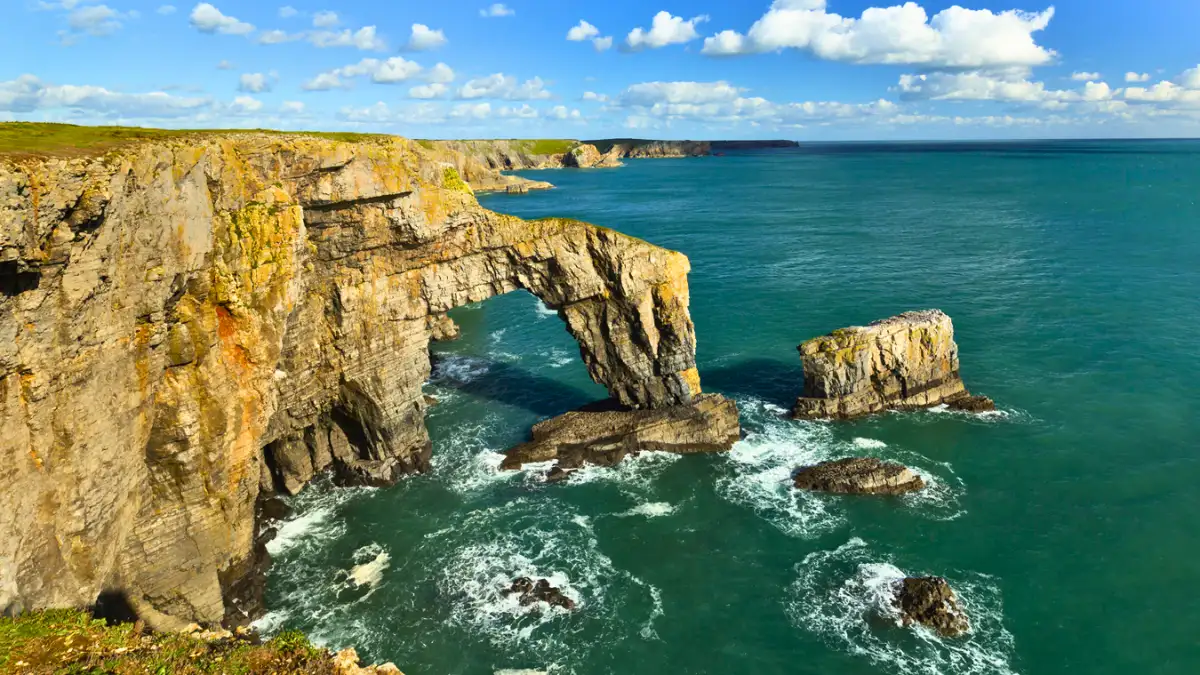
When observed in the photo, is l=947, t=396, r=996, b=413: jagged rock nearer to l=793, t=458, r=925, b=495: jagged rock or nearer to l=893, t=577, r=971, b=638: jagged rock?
l=793, t=458, r=925, b=495: jagged rock

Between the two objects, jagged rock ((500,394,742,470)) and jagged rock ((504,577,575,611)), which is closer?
jagged rock ((504,577,575,611))

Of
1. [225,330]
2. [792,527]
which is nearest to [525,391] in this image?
[792,527]

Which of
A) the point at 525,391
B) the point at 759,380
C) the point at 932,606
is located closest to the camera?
the point at 932,606

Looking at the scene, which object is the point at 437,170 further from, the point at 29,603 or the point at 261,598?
the point at 29,603

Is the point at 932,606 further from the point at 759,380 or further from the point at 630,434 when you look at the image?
the point at 759,380

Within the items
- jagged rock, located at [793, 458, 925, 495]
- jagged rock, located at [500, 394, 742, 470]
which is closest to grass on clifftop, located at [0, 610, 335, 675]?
jagged rock, located at [500, 394, 742, 470]

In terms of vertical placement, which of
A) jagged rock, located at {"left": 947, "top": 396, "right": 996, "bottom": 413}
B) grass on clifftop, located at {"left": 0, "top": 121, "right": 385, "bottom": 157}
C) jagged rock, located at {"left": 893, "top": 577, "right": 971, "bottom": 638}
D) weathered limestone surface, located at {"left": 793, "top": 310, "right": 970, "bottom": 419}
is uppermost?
grass on clifftop, located at {"left": 0, "top": 121, "right": 385, "bottom": 157}

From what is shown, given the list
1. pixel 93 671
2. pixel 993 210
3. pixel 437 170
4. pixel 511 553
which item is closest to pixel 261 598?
pixel 511 553
